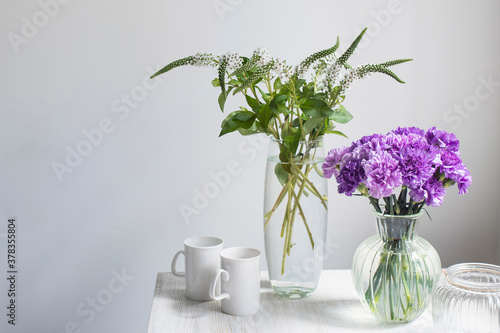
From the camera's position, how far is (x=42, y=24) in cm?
148

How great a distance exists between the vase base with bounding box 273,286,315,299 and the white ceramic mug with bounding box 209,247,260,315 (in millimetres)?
81

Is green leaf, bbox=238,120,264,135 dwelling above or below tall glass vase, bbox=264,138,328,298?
above

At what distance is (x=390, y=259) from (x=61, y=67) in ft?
3.27

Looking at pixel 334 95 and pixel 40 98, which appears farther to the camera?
pixel 40 98

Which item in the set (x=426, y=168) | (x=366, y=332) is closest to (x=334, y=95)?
(x=426, y=168)

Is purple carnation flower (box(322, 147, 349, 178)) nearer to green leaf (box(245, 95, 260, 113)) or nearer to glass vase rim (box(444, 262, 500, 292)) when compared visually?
green leaf (box(245, 95, 260, 113))

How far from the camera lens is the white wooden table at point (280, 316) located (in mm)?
1050

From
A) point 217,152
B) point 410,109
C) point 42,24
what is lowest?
point 217,152

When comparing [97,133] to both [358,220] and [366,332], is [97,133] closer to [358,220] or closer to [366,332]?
[358,220]

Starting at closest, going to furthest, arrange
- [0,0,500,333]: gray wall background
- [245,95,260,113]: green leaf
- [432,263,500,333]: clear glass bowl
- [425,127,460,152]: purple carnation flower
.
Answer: [432,263,500,333]: clear glass bowl → [425,127,460,152]: purple carnation flower → [245,95,260,113]: green leaf → [0,0,500,333]: gray wall background

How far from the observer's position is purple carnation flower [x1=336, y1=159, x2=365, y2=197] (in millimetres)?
992

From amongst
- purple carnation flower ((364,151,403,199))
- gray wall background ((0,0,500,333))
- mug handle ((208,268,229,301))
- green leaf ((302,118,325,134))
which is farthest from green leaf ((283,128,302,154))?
gray wall background ((0,0,500,333))

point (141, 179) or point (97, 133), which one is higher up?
point (97, 133)

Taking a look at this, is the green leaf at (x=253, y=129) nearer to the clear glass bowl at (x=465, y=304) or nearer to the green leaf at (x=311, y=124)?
the green leaf at (x=311, y=124)
